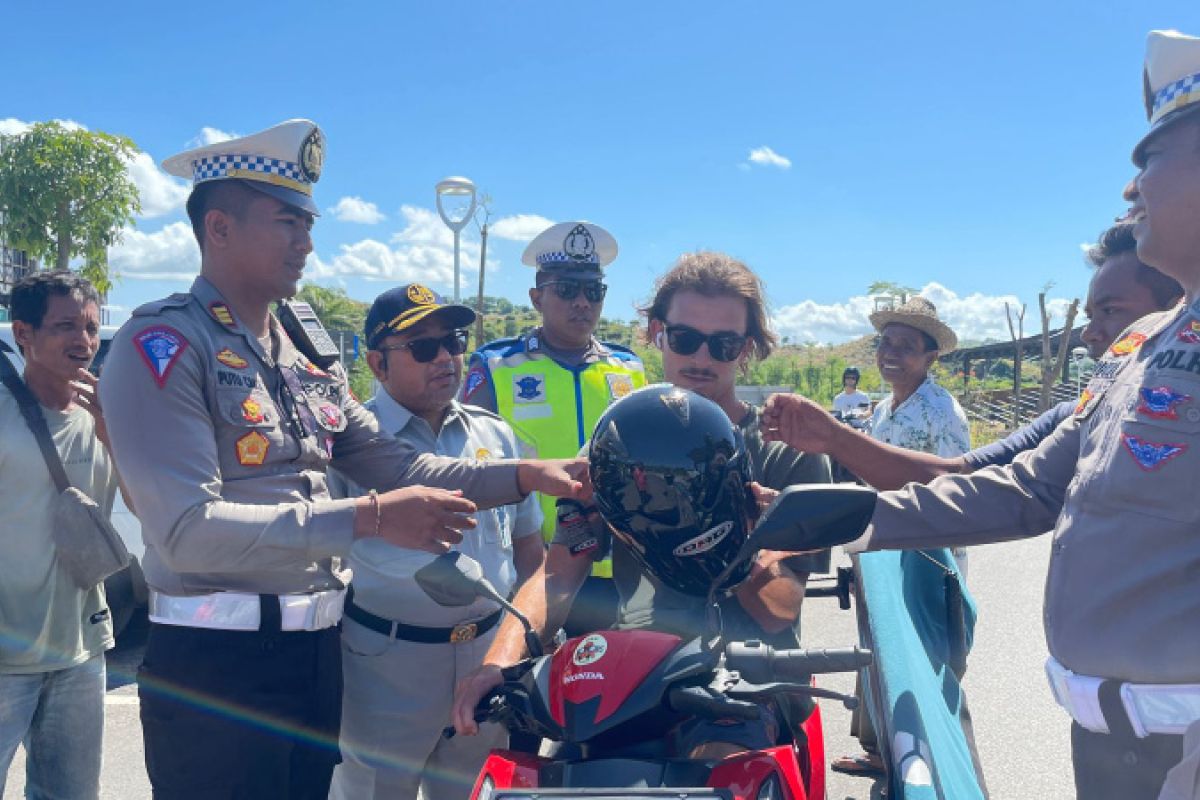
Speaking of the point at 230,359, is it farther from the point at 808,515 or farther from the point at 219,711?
the point at 808,515

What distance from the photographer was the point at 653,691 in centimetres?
158

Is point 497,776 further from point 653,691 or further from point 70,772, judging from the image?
point 70,772

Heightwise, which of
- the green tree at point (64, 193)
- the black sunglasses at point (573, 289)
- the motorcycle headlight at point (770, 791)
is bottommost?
the motorcycle headlight at point (770, 791)

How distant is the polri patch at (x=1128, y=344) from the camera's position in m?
2.12

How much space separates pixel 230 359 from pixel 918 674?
1.93m

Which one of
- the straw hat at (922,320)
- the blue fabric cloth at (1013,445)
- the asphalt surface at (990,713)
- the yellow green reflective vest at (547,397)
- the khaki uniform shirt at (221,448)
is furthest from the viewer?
the straw hat at (922,320)

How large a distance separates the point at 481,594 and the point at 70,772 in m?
2.00

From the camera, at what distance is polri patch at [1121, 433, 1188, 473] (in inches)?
69.6

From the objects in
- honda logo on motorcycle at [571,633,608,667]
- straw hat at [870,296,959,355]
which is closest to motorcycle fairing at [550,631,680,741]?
honda logo on motorcycle at [571,633,608,667]

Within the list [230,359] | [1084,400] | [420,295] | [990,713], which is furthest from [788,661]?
[990,713]

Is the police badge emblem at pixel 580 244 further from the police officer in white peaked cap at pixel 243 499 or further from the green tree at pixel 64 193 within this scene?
the green tree at pixel 64 193

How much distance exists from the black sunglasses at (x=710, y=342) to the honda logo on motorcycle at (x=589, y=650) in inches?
46.3

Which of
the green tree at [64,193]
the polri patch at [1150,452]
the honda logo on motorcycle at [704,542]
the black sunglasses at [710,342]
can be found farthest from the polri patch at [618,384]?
the green tree at [64,193]

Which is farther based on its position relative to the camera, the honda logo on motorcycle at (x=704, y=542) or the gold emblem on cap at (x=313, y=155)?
the gold emblem on cap at (x=313, y=155)
